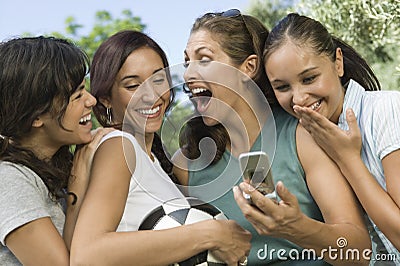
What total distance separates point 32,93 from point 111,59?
1.69 feet

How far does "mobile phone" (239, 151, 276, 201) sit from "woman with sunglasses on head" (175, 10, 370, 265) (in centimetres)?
60

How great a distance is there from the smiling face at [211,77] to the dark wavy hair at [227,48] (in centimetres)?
5

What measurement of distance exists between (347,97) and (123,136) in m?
1.15

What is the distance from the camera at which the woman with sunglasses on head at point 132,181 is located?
2.68m

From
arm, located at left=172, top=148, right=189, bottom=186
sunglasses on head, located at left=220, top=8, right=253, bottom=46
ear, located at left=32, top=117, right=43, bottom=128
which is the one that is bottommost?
arm, located at left=172, top=148, right=189, bottom=186

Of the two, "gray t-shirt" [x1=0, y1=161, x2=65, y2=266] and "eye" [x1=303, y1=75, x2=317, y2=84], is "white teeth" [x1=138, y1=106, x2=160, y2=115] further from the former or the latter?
"eye" [x1=303, y1=75, x2=317, y2=84]

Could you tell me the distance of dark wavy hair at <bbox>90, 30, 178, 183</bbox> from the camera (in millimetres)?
3320

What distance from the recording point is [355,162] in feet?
9.90

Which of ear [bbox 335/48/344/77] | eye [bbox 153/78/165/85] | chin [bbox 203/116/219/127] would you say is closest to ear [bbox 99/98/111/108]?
eye [bbox 153/78/165/85]

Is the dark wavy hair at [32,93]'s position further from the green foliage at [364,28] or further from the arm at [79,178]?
the green foliage at [364,28]

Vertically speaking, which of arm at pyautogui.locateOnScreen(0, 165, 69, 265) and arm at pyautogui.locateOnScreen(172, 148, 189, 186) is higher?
arm at pyautogui.locateOnScreen(0, 165, 69, 265)

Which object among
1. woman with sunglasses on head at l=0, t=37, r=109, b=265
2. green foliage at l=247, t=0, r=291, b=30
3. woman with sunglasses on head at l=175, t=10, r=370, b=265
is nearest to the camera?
woman with sunglasses on head at l=0, t=37, r=109, b=265

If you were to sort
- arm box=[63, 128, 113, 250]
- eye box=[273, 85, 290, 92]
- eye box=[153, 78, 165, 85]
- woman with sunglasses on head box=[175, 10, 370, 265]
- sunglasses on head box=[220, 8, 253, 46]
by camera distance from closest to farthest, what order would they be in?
arm box=[63, 128, 113, 250]
woman with sunglasses on head box=[175, 10, 370, 265]
eye box=[273, 85, 290, 92]
eye box=[153, 78, 165, 85]
sunglasses on head box=[220, 8, 253, 46]

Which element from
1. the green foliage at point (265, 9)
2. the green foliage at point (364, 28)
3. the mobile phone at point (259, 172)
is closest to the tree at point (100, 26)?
the green foliage at point (265, 9)
